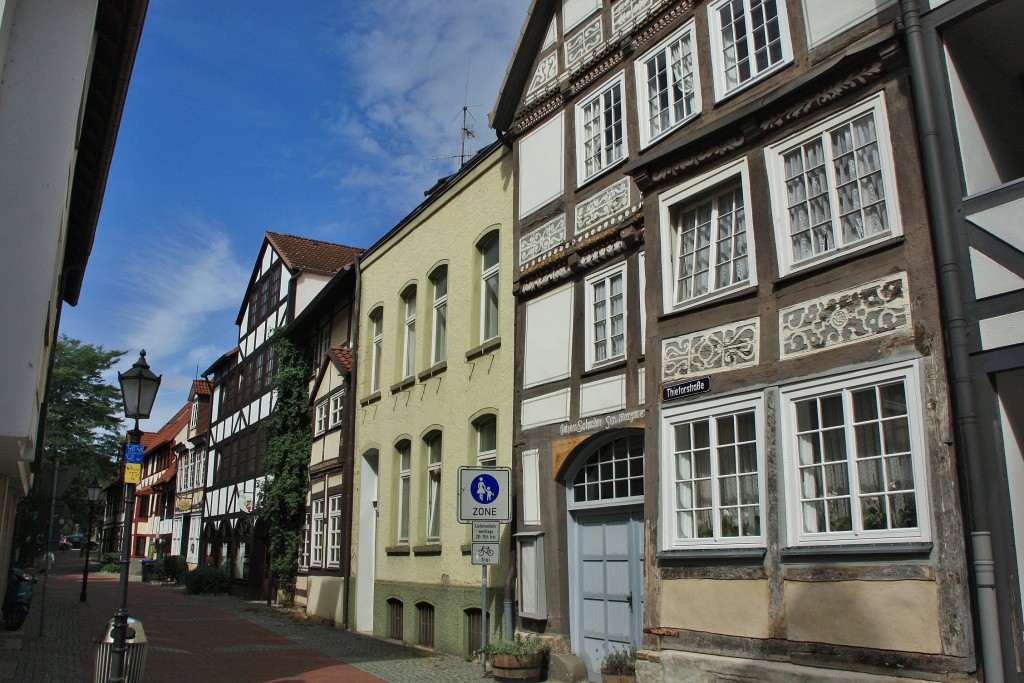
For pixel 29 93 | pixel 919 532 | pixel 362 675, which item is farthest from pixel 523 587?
pixel 29 93

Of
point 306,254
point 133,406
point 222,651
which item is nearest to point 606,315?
point 133,406

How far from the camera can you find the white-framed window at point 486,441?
14903 millimetres

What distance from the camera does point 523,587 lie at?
41.0 ft

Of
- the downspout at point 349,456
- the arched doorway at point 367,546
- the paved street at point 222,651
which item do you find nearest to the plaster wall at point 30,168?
the paved street at point 222,651

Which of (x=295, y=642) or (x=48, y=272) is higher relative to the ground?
(x=48, y=272)

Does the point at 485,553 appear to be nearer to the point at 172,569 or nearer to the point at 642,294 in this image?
the point at 642,294

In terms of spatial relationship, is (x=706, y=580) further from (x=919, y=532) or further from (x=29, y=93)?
(x=29, y=93)

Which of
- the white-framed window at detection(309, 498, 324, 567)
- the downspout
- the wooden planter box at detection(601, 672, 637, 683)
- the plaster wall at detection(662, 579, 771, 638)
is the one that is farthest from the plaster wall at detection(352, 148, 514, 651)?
the plaster wall at detection(662, 579, 771, 638)

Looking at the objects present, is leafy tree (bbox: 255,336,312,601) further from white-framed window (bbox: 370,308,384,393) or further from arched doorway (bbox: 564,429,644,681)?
arched doorway (bbox: 564,429,644,681)

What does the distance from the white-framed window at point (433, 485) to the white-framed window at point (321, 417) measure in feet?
22.4

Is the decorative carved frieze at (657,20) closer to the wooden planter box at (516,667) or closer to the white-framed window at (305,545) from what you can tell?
the wooden planter box at (516,667)

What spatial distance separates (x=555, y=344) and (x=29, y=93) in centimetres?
717

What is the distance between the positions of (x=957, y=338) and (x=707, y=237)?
3.34 meters

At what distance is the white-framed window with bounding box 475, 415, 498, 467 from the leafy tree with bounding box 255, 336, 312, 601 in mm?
10498
